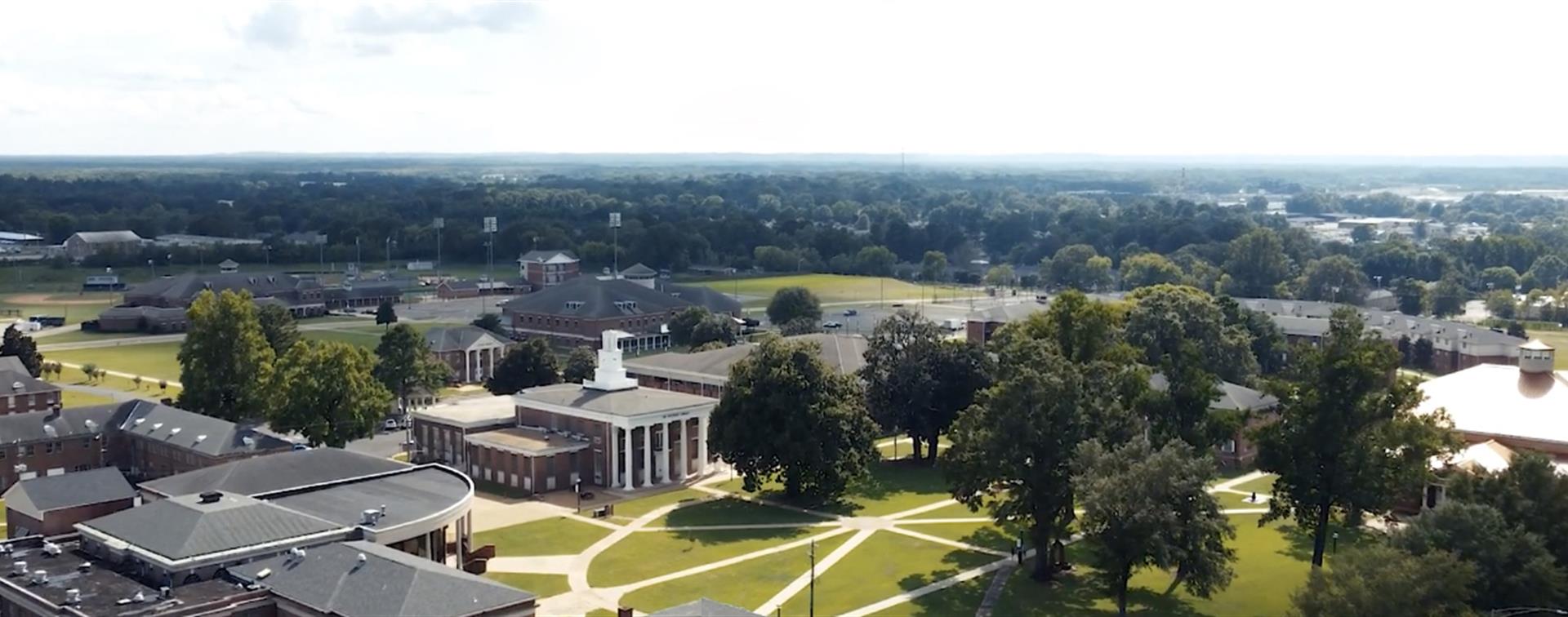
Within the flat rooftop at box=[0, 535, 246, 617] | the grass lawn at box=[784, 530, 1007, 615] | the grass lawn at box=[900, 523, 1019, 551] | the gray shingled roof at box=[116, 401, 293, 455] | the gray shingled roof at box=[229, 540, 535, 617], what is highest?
the gray shingled roof at box=[229, 540, 535, 617]

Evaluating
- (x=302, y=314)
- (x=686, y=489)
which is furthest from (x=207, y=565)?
(x=302, y=314)

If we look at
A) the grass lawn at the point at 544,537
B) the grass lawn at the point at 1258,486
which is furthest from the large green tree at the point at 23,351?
the grass lawn at the point at 1258,486

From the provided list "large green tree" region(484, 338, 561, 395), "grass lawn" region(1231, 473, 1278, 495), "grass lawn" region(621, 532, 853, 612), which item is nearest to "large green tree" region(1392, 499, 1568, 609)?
"grass lawn" region(621, 532, 853, 612)

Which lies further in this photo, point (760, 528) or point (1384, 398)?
point (760, 528)

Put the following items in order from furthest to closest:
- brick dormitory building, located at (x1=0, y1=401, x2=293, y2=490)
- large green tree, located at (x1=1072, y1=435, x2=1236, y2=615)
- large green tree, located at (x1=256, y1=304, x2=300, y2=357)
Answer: large green tree, located at (x1=256, y1=304, x2=300, y2=357) < brick dormitory building, located at (x1=0, y1=401, x2=293, y2=490) < large green tree, located at (x1=1072, y1=435, x2=1236, y2=615)

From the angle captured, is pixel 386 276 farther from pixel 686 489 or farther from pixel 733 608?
pixel 733 608

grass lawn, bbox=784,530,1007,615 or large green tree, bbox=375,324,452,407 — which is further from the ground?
large green tree, bbox=375,324,452,407

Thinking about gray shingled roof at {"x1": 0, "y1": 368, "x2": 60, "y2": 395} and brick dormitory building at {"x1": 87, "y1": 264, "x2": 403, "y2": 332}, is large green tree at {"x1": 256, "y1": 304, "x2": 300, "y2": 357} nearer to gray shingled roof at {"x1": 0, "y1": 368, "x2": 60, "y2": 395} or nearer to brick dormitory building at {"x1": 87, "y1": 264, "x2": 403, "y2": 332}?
gray shingled roof at {"x1": 0, "y1": 368, "x2": 60, "y2": 395}

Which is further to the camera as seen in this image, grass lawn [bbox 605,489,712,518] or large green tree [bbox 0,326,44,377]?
large green tree [bbox 0,326,44,377]
